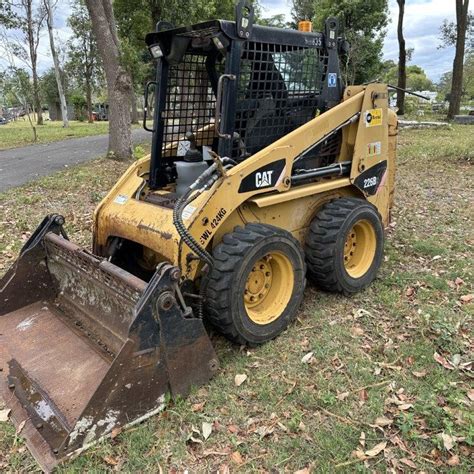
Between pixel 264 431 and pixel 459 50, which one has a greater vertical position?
pixel 459 50

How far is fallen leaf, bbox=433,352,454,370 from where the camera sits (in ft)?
10.4

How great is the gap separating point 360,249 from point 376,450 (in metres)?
2.17

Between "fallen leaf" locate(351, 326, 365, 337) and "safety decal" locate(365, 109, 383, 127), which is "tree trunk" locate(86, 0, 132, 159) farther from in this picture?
"fallen leaf" locate(351, 326, 365, 337)

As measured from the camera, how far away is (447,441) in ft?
8.27

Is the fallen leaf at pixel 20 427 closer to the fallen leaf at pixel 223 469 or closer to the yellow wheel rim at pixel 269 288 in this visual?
the fallen leaf at pixel 223 469

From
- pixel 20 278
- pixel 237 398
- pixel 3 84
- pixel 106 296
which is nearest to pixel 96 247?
pixel 20 278

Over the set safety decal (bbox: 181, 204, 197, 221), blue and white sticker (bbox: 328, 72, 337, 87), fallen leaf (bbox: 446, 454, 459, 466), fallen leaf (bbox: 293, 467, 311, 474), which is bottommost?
fallen leaf (bbox: 293, 467, 311, 474)

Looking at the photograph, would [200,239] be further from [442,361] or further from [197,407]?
[442,361]

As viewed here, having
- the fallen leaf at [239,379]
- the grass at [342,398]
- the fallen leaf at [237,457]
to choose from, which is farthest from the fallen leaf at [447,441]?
the fallen leaf at [239,379]

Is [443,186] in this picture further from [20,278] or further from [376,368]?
[20,278]

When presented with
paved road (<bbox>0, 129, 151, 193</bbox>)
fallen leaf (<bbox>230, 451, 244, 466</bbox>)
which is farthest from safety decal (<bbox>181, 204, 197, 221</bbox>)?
paved road (<bbox>0, 129, 151, 193</bbox>)

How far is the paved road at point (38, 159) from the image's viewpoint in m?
9.55

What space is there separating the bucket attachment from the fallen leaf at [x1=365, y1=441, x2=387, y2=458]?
1038mm

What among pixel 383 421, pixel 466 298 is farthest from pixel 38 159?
pixel 383 421
